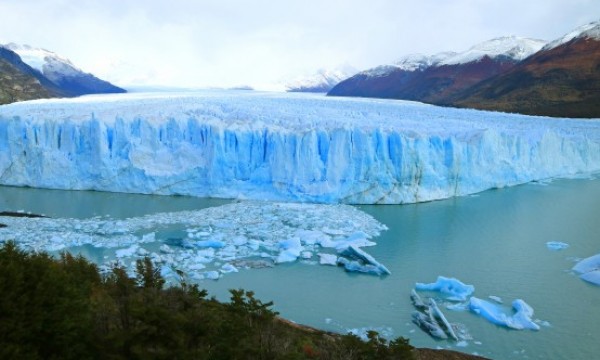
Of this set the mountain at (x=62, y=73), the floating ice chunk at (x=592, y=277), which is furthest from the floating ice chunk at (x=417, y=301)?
the mountain at (x=62, y=73)

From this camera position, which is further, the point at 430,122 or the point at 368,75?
the point at 368,75

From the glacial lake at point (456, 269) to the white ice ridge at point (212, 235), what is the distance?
0.42 meters

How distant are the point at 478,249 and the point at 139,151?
32.4 ft

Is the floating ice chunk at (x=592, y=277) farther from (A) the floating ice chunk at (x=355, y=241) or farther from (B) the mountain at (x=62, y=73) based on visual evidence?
(B) the mountain at (x=62, y=73)

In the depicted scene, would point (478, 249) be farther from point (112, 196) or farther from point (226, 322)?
point (112, 196)

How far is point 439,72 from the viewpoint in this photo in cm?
5650

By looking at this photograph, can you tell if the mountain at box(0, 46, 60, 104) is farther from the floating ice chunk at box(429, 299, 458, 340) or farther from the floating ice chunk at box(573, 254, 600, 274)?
the floating ice chunk at box(573, 254, 600, 274)

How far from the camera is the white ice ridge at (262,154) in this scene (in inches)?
555

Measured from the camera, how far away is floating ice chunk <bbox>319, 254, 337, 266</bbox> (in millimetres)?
9148

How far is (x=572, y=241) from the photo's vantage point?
10.6m

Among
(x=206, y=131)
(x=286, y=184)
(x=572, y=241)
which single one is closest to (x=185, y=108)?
(x=206, y=131)

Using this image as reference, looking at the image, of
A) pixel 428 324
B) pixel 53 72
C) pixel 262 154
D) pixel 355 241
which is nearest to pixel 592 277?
pixel 428 324

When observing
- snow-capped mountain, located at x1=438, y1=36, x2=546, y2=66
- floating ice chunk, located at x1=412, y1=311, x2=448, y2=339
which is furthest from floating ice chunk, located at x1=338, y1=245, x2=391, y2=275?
snow-capped mountain, located at x1=438, y1=36, x2=546, y2=66

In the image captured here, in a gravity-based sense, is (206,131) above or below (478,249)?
above
